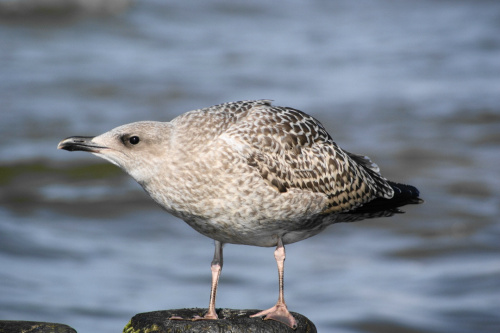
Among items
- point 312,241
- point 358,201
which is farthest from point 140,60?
point 358,201

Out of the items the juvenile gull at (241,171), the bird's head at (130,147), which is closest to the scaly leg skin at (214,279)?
the juvenile gull at (241,171)

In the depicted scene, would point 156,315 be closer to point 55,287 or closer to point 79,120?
point 55,287

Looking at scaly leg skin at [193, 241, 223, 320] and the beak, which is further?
scaly leg skin at [193, 241, 223, 320]

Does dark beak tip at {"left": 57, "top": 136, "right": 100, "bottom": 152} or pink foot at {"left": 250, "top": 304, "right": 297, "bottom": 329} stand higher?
dark beak tip at {"left": 57, "top": 136, "right": 100, "bottom": 152}

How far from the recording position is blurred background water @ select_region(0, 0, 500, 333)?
1384 cm

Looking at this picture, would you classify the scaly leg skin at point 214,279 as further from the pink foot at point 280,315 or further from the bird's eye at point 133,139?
the bird's eye at point 133,139

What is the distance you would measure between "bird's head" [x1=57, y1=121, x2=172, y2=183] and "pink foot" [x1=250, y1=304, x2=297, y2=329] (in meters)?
1.63

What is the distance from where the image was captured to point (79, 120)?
80.8ft

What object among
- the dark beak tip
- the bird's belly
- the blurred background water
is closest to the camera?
the dark beak tip

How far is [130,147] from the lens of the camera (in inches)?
281

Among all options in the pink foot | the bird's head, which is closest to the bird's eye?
the bird's head

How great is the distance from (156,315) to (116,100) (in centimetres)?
2043

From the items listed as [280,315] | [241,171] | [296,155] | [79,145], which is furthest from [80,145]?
[280,315]

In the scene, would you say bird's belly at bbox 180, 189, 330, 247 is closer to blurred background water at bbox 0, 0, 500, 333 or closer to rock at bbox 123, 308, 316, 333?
rock at bbox 123, 308, 316, 333
